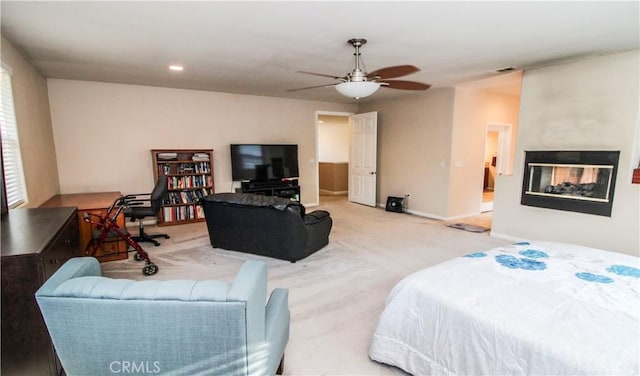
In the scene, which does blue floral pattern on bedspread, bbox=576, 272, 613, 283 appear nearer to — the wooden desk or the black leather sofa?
the black leather sofa

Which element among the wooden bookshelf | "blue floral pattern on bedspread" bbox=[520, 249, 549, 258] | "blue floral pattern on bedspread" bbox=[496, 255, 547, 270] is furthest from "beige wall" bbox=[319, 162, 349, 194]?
"blue floral pattern on bedspread" bbox=[496, 255, 547, 270]

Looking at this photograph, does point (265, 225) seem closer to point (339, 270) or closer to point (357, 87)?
point (339, 270)

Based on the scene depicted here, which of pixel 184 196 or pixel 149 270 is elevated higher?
pixel 184 196

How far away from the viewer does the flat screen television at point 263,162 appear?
20.0 feet

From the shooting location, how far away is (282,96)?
650 cm

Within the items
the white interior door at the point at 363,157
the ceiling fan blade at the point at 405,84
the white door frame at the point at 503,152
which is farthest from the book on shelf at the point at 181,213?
the white door frame at the point at 503,152

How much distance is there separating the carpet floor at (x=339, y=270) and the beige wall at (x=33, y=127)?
4.38ft

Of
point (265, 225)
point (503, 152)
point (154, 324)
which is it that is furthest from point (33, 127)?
point (503, 152)

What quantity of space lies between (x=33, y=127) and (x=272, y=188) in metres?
3.67

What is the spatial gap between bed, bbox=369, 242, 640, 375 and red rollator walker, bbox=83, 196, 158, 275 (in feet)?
9.31

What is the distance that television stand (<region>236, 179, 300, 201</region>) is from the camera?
610 centimetres

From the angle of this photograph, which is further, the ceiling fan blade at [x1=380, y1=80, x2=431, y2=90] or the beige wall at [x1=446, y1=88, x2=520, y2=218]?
the beige wall at [x1=446, y1=88, x2=520, y2=218]

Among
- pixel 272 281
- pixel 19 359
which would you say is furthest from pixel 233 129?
pixel 19 359

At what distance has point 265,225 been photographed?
371 cm
